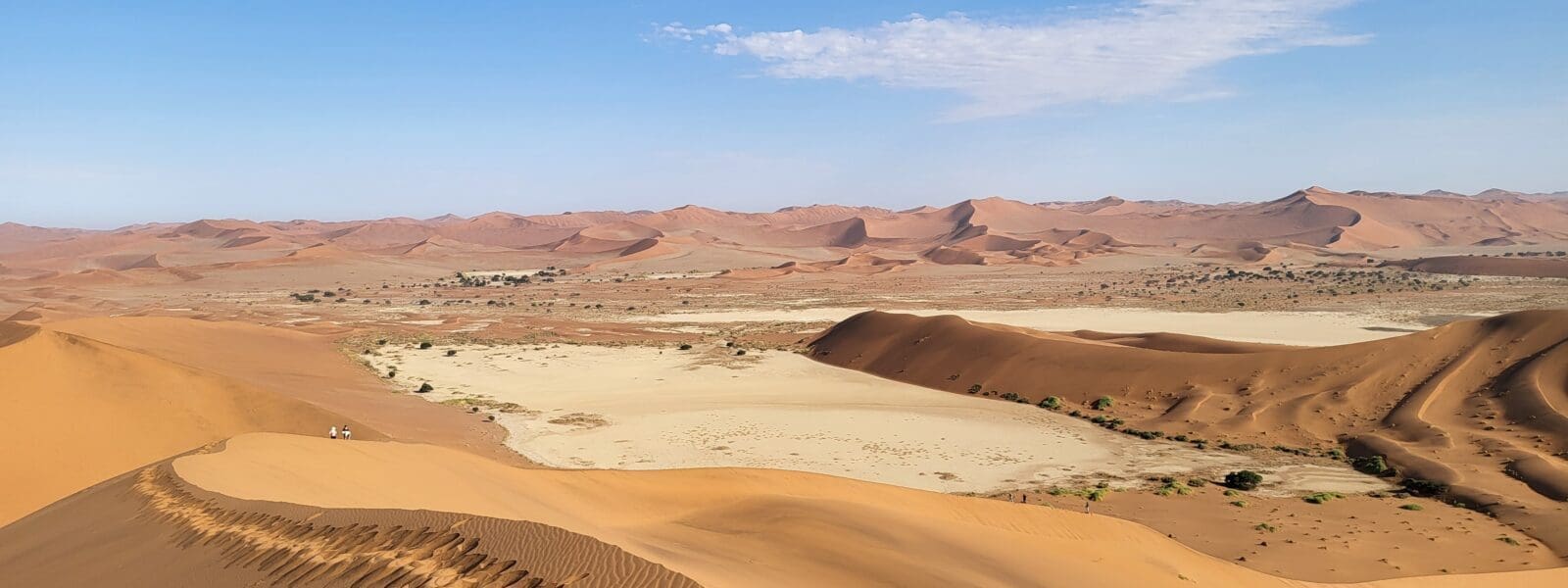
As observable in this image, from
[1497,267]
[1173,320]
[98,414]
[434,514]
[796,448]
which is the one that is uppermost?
[1497,267]

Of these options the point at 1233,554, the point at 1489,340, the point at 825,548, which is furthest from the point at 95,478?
the point at 1489,340

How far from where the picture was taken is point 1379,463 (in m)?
17.1

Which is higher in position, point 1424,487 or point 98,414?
point 98,414

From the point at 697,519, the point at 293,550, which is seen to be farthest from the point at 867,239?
the point at 293,550

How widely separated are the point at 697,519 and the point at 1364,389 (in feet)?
60.5

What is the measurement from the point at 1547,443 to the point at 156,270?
101109 mm

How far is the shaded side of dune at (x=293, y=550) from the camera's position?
266 inches

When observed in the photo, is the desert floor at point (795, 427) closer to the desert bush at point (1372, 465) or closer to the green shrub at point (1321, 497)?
the desert bush at point (1372, 465)

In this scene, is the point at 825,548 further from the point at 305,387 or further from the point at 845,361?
the point at 845,361

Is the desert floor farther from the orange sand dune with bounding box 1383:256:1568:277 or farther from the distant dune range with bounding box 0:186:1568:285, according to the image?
the orange sand dune with bounding box 1383:256:1568:277

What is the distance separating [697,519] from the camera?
12.0 m

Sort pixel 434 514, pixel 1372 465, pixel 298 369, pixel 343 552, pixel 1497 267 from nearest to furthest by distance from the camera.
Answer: pixel 343 552 → pixel 434 514 → pixel 1372 465 → pixel 298 369 → pixel 1497 267

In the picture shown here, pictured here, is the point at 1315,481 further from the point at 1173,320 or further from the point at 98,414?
the point at 1173,320

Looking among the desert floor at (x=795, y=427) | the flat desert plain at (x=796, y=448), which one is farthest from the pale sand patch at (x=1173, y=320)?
the desert floor at (x=795, y=427)
